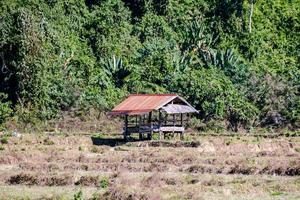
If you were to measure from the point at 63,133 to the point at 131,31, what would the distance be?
689 inches

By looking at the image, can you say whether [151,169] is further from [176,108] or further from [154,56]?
[154,56]

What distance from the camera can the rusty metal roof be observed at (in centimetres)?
3106

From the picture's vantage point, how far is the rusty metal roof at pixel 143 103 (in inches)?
1223

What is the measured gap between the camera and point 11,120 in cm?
3581

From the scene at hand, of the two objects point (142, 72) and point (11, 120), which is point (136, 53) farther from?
point (11, 120)

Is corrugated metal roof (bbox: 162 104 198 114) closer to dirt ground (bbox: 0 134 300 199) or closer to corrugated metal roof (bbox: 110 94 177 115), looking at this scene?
corrugated metal roof (bbox: 110 94 177 115)

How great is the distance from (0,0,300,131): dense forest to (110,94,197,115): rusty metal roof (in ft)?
20.1

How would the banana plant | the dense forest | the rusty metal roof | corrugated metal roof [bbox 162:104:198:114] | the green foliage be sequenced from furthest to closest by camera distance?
the banana plant → the dense forest → the green foliage → corrugated metal roof [bbox 162:104:198:114] → the rusty metal roof

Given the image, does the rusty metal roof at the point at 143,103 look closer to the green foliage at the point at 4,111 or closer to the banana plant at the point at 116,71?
the green foliage at the point at 4,111

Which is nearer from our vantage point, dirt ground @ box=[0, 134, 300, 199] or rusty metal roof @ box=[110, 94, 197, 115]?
dirt ground @ box=[0, 134, 300, 199]

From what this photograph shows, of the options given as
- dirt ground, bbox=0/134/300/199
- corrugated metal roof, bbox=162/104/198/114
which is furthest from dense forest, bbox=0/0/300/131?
dirt ground, bbox=0/134/300/199

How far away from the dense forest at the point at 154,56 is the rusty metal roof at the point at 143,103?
6.14 metres

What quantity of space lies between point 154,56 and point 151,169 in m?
23.0

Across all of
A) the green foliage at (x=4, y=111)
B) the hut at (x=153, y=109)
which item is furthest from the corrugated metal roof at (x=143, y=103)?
the green foliage at (x=4, y=111)
